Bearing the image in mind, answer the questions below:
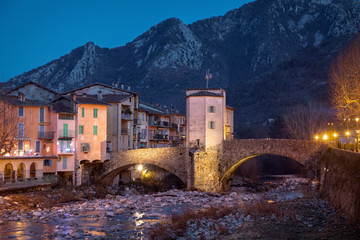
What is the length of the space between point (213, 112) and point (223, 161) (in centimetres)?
506

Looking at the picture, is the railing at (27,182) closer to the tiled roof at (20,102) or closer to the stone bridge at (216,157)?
the tiled roof at (20,102)

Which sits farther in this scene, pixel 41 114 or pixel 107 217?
pixel 41 114

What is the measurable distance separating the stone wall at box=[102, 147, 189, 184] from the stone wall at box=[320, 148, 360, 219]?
60.3ft

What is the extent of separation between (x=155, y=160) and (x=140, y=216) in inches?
676

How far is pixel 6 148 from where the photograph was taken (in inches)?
1634

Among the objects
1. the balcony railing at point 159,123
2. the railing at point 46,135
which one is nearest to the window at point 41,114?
the railing at point 46,135

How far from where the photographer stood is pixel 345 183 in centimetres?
2162

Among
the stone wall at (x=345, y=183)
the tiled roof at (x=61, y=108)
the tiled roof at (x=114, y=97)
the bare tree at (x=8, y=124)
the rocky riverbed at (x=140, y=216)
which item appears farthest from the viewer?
the tiled roof at (x=114, y=97)

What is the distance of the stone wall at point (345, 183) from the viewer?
18.9 meters

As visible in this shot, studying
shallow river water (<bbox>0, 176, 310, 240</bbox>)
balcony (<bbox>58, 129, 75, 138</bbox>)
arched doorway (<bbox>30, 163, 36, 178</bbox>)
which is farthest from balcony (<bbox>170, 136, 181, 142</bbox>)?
shallow river water (<bbox>0, 176, 310, 240</bbox>)

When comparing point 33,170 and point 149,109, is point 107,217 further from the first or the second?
point 149,109

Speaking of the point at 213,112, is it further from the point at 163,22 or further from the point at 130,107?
the point at 163,22

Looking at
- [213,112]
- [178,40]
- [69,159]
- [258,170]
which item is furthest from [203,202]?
[178,40]

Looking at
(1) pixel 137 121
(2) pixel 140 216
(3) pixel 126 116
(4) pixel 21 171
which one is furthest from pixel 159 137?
(2) pixel 140 216
